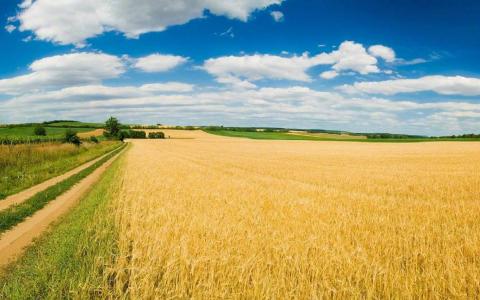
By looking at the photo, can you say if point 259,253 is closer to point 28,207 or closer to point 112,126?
point 28,207

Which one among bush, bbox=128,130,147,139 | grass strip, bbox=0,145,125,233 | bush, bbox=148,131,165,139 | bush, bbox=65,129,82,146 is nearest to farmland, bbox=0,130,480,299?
grass strip, bbox=0,145,125,233

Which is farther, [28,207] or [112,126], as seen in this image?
[112,126]

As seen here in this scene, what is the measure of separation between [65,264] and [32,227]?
4.91 metres

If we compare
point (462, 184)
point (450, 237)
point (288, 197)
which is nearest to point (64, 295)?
point (450, 237)

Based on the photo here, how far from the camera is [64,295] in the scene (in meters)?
4.60

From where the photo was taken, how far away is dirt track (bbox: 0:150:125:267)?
771 centimetres

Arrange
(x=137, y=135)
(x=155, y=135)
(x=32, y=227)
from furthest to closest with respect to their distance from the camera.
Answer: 1. (x=137, y=135)
2. (x=155, y=135)
3. (x=32, y=227)

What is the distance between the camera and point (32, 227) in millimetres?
9820

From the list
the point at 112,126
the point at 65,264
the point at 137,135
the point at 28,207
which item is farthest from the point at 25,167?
the point at 137,135

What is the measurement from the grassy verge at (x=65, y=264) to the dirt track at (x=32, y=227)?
313 millimetres

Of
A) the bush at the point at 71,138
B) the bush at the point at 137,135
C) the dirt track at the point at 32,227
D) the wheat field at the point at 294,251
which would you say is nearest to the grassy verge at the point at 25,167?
the dirt track at the point at 32,227

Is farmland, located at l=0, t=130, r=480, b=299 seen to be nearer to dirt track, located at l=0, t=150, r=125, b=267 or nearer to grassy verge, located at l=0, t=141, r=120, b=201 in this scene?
dirt track, located at l=0, t=150, r=125, b=267

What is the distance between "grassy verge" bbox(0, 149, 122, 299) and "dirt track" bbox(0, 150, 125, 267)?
1.03ft

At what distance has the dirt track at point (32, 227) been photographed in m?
7.71
